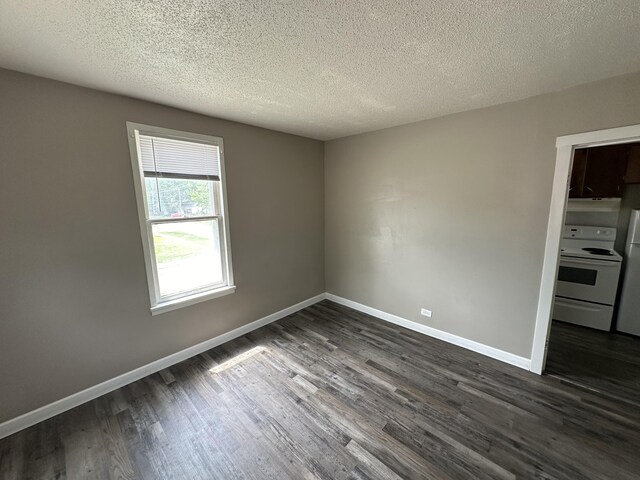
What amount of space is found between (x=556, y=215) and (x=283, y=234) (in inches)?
113

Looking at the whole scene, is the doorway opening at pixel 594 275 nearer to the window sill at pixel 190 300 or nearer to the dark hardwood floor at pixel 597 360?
the dark hardwood floor at pixel 597 360

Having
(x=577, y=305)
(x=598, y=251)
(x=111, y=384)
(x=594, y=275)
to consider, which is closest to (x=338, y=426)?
(x=111, y=384)

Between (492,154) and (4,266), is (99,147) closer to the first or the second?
(4,266)

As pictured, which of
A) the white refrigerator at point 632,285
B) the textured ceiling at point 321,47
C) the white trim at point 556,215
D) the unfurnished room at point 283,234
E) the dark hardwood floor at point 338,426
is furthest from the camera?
the white refrigerator at point 632,285

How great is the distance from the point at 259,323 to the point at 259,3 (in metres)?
3.11

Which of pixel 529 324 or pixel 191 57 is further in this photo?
pixel 529 324

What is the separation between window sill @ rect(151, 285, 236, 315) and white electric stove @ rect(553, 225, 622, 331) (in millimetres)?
3827

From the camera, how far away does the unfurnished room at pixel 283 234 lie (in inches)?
57.1

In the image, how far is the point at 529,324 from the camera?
2.40 meters

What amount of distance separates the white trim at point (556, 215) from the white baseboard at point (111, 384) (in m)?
2.95

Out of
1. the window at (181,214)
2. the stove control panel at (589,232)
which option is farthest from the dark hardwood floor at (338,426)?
the stove control panel at (589,232)

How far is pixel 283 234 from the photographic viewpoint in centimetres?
350

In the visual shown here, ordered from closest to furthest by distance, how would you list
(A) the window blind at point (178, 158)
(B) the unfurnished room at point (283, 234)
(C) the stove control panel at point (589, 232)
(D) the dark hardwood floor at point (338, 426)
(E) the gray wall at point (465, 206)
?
(B) the unfurnished room at point (283, 234)
(D) the dark hardwood floor at point (338, 426)
(E) the gray wall at point (465, 206)
(A) the window blind at point (178, 158)
(C) the stove control panel at point (589, 232)

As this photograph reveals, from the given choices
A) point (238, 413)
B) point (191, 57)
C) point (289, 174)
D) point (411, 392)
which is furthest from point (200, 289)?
point (411, 392)
